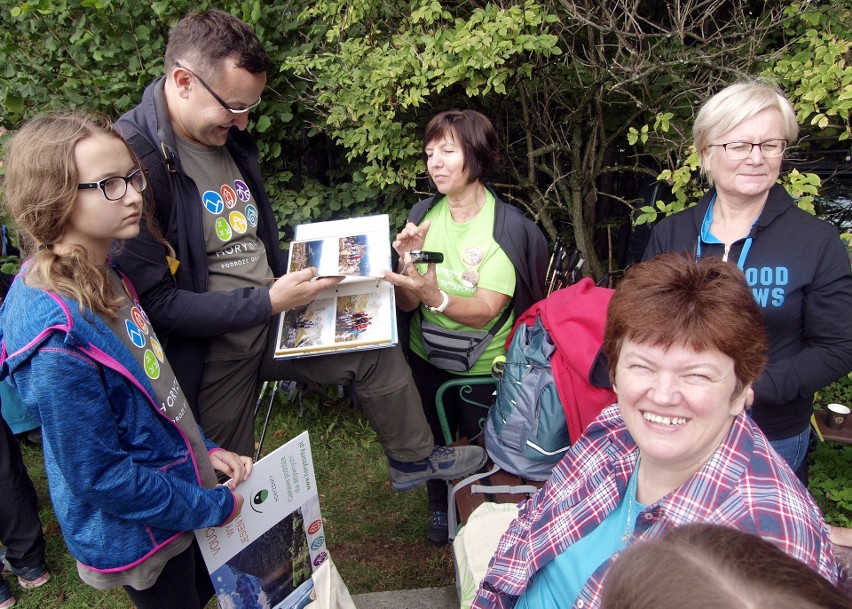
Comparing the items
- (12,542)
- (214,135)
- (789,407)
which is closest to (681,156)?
(789,407)

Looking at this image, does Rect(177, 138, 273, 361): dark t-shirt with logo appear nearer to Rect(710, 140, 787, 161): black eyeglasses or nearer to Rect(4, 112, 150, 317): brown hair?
Rect(4, 112, 150, 317): brown hair

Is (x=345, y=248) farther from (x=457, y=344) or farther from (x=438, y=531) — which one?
(x=438, y=531)

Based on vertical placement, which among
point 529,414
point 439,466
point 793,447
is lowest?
point 439,466

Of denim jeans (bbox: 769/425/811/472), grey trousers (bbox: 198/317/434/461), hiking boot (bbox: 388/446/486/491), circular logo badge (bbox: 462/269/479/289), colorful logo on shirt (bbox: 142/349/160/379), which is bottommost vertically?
hiking boot (bbox: 388/446/486/491)

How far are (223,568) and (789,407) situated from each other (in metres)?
1.94

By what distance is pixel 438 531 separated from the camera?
3.07 meters

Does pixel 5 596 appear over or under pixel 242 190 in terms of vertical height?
under

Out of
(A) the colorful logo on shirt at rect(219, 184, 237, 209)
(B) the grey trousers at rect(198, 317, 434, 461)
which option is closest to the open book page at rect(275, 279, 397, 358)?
(B) the grey trousers at rect(198, 317, 434, 461)

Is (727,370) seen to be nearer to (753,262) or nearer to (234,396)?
(753,262)

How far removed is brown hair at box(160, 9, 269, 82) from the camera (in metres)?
2.05

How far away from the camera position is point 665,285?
144cm

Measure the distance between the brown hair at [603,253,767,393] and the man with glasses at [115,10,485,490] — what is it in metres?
1.16

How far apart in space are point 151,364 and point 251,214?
2.79 feet

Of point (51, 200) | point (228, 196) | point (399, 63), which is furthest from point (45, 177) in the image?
point (399, 63)
